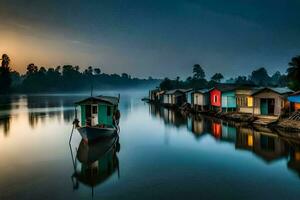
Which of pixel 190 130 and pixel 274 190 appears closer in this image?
pixel 274 190

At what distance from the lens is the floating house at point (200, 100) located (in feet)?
146

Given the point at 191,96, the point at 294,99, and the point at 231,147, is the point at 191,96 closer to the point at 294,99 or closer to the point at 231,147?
the point at 294,99

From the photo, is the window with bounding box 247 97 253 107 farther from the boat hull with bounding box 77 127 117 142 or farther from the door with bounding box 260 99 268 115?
the boat hull with bounding box 77 127 117 142

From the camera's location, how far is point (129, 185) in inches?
517

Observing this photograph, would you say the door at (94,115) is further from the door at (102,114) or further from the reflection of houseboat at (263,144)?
the reflection of houseboat at (263,144)

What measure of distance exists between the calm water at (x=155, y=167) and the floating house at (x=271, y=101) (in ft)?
14.9

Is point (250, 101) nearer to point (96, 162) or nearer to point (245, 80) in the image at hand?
point (96, 162)

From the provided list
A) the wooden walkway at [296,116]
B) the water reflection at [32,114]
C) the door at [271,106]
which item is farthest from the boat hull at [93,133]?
the door at [271,106]

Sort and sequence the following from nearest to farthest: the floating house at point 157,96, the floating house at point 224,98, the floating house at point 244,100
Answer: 1. the floating house at point 244,100
2. the floating house at point 224,98
3. the floating house at point 157,96

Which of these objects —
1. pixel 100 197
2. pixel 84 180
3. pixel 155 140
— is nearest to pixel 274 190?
pixel 100 197

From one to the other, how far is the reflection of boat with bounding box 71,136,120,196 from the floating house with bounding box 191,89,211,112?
24398 mm

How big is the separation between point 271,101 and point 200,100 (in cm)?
1621

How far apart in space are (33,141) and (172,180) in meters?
17.0

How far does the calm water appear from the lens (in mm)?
12234
